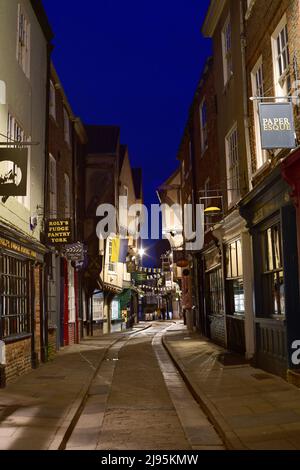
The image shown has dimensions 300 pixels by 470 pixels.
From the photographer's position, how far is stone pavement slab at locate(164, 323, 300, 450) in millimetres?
6556

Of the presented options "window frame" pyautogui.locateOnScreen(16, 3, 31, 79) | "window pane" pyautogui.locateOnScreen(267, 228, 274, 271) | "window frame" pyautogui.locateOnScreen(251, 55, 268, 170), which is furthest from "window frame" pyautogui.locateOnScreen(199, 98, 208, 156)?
"window pane" pyautogui.locateOnScreen(267, 228, 274, 271)

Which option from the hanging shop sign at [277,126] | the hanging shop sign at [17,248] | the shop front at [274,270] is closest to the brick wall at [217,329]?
the shop front at [274,270]

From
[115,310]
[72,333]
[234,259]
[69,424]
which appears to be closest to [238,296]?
[234,259]

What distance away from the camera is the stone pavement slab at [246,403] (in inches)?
258

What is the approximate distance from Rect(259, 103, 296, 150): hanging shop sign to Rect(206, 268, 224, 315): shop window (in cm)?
891

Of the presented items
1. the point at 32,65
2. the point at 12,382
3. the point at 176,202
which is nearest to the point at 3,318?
the point at 12,382

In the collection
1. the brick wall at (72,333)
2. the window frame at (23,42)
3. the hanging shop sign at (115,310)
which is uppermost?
the window frame at (23,42)

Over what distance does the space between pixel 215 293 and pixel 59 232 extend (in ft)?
22.6

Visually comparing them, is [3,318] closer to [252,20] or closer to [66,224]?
[66,224]

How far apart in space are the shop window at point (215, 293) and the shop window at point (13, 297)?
7023 millimetres

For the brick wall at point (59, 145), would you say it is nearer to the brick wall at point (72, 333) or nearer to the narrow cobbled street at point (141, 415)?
the brick wall at point (72, 333)

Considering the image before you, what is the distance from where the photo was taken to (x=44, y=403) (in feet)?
30.7

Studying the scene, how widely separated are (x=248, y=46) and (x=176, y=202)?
21.9 metres
